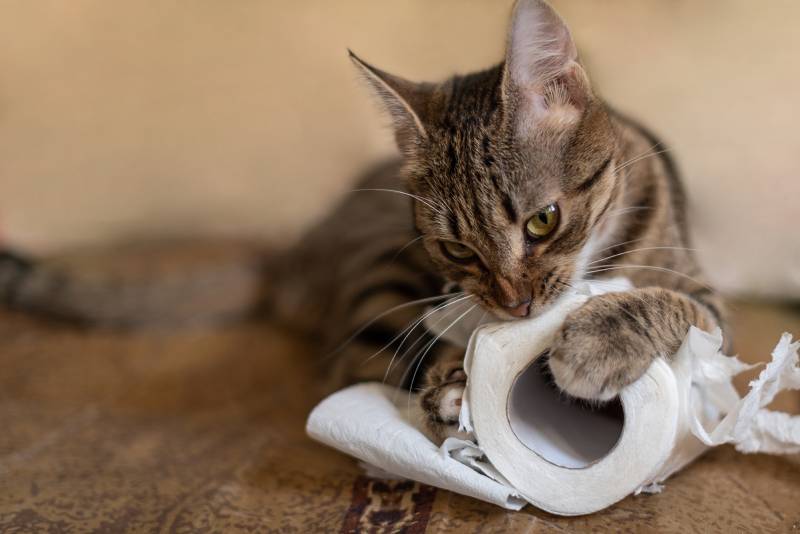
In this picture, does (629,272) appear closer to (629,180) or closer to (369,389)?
(629,180)

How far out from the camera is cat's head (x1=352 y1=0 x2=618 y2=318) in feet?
3.48

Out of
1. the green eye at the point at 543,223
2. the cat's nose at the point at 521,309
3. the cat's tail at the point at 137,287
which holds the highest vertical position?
the green eye at the point at 543,223

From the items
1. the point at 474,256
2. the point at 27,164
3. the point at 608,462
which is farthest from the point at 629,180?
the point at 27,164

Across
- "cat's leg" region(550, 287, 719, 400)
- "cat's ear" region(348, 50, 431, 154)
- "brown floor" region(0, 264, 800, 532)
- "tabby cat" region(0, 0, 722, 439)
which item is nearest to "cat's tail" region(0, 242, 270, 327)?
"brown floor" region(0, 264, 800, 532)

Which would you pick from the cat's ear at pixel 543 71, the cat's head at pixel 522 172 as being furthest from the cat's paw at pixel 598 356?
the cat's ear at pixel 543 71

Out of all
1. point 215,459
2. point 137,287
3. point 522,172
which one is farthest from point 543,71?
point 137,287

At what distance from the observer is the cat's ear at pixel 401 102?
118 cm

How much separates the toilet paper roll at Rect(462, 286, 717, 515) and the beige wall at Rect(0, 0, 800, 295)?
0.91 meters

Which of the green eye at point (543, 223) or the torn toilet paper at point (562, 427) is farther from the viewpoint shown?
the green eye at point (543, 223)

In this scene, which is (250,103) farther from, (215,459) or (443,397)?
(443,397)

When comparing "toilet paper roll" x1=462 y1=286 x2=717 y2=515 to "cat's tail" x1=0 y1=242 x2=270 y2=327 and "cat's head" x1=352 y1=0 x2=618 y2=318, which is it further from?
"cat's tail" x1=0 y1=242 x2=270 y2=327

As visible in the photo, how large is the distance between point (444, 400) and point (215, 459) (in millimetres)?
473

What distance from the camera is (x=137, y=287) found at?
197 centimetres

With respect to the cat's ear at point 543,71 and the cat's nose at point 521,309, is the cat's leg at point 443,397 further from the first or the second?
the cat's ear at point 543,71
